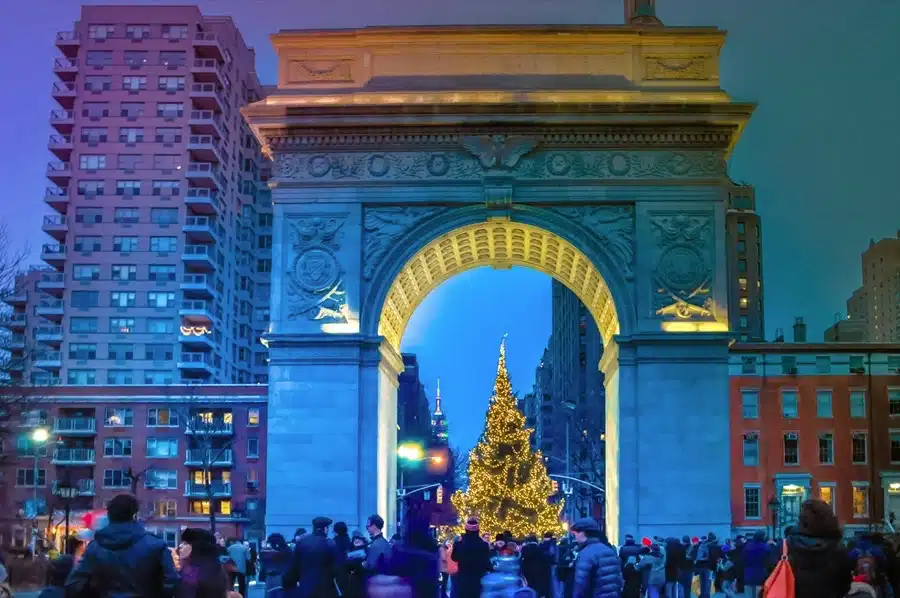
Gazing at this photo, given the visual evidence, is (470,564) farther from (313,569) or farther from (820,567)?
(820,567)

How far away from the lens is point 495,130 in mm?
37312

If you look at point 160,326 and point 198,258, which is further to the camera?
point 160,326

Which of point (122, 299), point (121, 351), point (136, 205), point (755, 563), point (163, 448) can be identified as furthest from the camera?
point (136, 205)

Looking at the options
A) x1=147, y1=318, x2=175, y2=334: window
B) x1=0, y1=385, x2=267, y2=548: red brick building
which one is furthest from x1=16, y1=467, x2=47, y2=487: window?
x1=147, y1=318, x2=175, y2=334: window

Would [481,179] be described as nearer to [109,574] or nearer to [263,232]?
[109,574]

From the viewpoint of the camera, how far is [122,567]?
954 centimetres

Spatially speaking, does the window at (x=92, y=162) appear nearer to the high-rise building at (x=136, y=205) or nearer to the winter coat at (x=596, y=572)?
the high-rise building at (x=136, y=205)

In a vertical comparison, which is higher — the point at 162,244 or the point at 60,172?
the point at 60,172

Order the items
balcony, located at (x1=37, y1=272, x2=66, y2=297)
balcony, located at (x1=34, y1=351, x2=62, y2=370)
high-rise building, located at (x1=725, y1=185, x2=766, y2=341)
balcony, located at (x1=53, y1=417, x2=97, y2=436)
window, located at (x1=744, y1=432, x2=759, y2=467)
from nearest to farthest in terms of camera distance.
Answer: window, located at (x1=744, y1=432, x2=759, y2=467) < balcony, located at (x1=53, y1=417, x2=97, y2=436) < balcony, located at (x1=34, y1=351, x2=62, y2=370) < balcony, located at (x1=37, y1=272, x2=66, y2=297) < high-rise building, located at (x1=725, y1=185, x2=766, y2=341)

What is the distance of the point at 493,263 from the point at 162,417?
1267 inches

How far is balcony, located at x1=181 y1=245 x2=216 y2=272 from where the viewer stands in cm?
7800

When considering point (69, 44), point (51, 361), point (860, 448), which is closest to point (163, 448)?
point (51, 361)

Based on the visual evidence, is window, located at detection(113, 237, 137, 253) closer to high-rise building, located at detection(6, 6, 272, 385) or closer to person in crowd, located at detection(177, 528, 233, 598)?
high-rise building, located at detection(6, 6, 272, 385)

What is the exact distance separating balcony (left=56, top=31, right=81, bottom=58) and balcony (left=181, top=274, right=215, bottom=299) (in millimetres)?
16792
